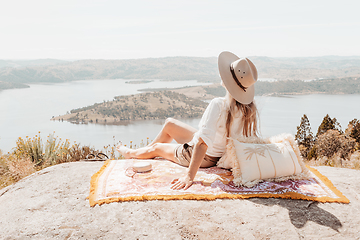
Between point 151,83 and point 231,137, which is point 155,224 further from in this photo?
point 151,83

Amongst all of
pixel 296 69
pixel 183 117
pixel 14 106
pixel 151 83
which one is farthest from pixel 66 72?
pixel 296 69

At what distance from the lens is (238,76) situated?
2.27 meters

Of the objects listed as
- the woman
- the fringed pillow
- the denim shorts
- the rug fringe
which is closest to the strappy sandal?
the rug fringe

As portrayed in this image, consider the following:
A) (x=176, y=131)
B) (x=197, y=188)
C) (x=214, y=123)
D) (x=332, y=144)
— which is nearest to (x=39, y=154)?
(x=176, y=131)

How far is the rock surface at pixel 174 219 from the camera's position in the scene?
1728 mm

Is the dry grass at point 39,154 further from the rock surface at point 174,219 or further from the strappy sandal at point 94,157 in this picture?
the rock surface at point 174,219

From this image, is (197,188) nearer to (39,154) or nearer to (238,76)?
(238,76)

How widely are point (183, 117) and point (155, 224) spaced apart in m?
34.4

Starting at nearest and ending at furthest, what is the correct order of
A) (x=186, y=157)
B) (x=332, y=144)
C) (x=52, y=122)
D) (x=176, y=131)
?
(x=186, y=157), (x=176, y=131), (x=332, y=144), (x=52, y=122)

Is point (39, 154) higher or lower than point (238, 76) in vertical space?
lower

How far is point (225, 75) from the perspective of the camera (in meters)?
2.30

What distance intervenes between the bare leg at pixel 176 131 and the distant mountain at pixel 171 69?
5795 cm

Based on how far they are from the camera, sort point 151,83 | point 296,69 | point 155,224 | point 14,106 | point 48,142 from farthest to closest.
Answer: point 296,69 < point 151,83 < point 14,106 < point 48,142 < point 155,224

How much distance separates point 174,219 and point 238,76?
1.41 meters
